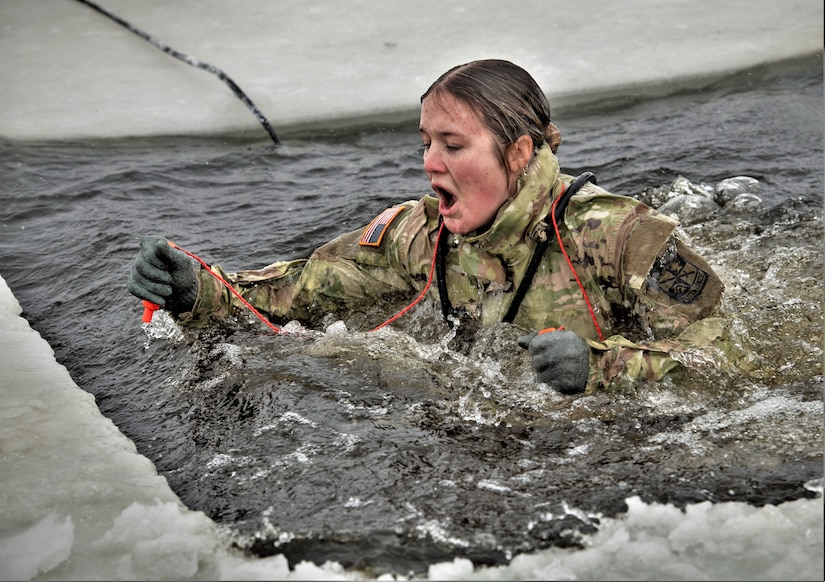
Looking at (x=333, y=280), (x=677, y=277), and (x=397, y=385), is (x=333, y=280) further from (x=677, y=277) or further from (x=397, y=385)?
(x=677, y=277)

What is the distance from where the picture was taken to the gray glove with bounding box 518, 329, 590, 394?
2.85m

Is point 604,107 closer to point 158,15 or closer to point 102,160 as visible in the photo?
point 102,160

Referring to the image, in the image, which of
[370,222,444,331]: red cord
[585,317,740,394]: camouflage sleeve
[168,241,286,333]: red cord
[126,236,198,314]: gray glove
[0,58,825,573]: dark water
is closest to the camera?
[0,58,825,573]: dark water

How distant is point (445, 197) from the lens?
3.26 metres

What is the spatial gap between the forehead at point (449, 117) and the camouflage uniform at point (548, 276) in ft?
0.86

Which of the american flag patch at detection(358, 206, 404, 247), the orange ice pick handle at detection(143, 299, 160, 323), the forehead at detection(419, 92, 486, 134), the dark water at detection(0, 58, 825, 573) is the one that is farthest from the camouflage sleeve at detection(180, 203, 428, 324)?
the forehead at detection(419, 92, 486, 134)

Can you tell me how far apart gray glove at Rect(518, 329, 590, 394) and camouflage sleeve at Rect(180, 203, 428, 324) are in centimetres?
92

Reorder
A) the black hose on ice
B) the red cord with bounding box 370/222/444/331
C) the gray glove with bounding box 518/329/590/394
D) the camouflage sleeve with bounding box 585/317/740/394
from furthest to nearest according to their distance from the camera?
the black hose on ice, the red cord with bounding box 370/222/444/331, the camouflage sleeve with bounding box 585/317/740/394, the gray glove with bounding box 518/329/590/394

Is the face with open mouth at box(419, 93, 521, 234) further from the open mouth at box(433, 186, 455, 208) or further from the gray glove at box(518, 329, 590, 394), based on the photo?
the gray glove at box(518, 329, 590, 394)

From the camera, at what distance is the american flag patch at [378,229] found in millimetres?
3660

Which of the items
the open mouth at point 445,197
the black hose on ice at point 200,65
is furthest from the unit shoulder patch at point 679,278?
the black hose on ice at point 200,65

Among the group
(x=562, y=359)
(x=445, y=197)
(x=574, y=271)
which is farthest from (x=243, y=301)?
(x=562, y=359)

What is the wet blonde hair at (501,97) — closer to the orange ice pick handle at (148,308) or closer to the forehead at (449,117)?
the forehead at (449,117)

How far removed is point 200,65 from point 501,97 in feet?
15.1
